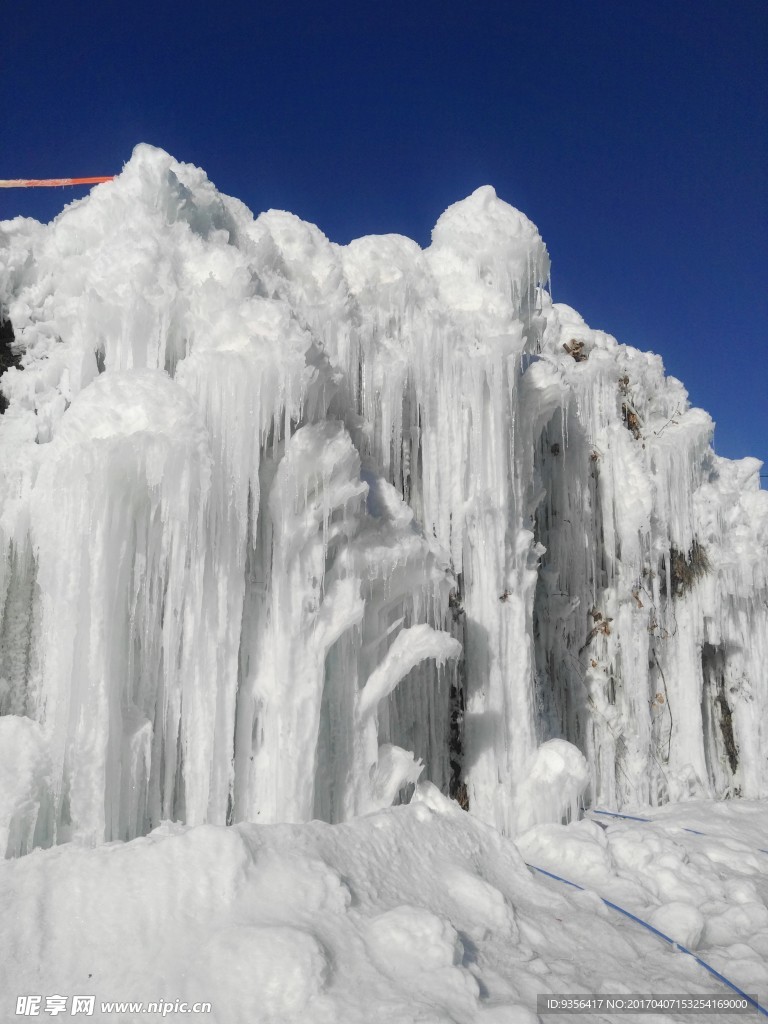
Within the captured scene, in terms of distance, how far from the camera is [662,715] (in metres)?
10.9

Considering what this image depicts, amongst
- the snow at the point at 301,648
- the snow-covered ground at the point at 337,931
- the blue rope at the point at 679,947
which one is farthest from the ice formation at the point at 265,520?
the blue rope at the point at 679,947

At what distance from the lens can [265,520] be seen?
591 cm

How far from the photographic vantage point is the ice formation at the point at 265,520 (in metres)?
4.93

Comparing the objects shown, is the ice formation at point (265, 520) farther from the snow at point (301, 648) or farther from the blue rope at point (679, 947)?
the blue rope at point (679, 947)

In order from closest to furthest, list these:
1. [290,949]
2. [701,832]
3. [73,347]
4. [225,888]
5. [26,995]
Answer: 1. [26,995]
2. [290,949]
3. [225,888]
4. [73,347]
5. [701,832]

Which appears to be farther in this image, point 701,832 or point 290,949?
point 701,832

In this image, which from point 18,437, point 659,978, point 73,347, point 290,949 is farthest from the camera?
point 73,347

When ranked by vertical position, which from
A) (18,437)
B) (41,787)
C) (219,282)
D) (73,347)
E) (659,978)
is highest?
(219,282)

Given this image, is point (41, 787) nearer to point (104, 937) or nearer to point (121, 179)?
point (104, 937)

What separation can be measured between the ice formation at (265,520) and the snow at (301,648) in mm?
27

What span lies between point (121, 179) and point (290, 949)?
566 centimetres

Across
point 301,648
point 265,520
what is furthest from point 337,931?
point 265,520

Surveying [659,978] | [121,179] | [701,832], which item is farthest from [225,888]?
[701,832]

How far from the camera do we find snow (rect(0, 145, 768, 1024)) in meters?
3.40
